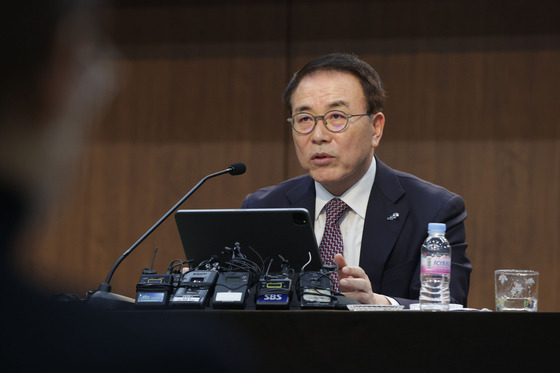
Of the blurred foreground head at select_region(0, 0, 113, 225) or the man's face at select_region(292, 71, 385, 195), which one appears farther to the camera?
the man's face at select_region(292, 71, 385, 195)

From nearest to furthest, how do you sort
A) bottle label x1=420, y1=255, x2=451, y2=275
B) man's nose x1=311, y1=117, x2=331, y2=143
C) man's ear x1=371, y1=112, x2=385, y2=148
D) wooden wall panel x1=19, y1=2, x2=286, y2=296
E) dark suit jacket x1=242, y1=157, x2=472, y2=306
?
bottle label x1=420, y1=255, x2=451, y2=275
dark suit jacket x1=242, y1=157, x2=472, y2=306
man's nose x1=311, y1=117, x2=331, y2=143
man's ear x1=371, y1=112, x2=385, y2=148
wooden wall panel x1=19, y1=2, x2=286, y2=296

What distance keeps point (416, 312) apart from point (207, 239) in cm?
66

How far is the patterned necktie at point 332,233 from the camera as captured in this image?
195 cm

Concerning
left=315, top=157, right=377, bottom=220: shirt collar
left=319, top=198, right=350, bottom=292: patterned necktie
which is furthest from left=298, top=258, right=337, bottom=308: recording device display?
left=315, top=157, right=377, bottom=220: shirt collar

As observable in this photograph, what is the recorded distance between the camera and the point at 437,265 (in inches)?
46.7

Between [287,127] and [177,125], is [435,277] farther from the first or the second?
[177,125]

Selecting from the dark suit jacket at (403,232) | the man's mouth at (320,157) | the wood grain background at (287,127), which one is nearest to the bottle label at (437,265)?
the dark suit jacket at (403,232)

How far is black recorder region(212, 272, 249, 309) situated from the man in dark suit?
784mm

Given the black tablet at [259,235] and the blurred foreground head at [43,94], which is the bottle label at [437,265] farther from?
the blurred foreground head at [43,94]

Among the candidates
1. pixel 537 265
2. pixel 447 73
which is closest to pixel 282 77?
pixel 447 73

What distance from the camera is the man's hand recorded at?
1387mm

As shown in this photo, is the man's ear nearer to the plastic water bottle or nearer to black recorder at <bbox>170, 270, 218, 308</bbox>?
the plastic water bottle

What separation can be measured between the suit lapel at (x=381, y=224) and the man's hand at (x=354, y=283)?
485 mm

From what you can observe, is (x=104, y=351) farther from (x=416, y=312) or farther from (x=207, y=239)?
(x=207, y=239)
